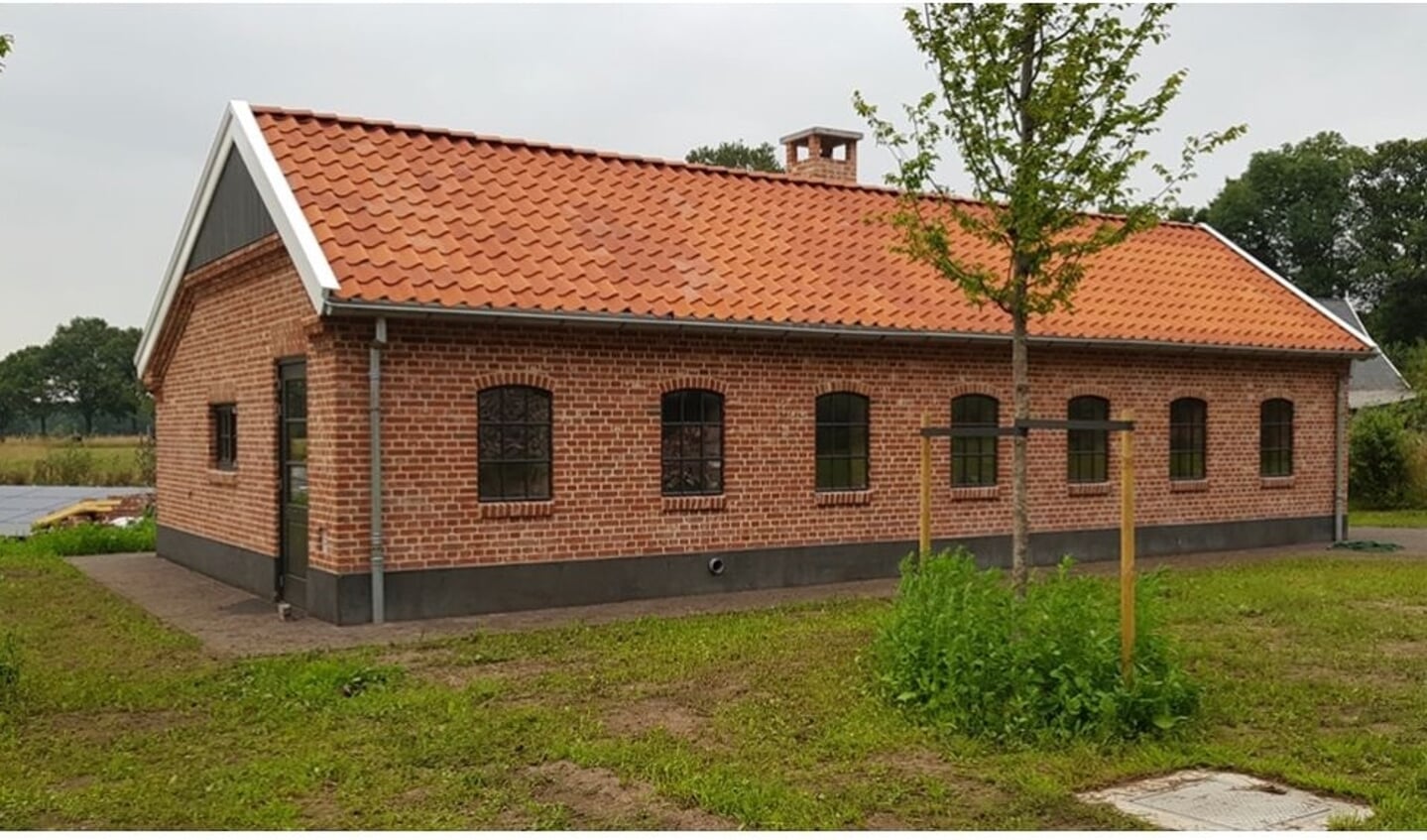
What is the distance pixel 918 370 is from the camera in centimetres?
1596

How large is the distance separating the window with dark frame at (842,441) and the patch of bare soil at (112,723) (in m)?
8.43

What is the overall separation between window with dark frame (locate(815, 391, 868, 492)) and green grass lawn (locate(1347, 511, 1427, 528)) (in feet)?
41.6

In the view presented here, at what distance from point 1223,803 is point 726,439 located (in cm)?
866

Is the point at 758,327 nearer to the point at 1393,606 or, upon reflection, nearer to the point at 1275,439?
the point at 1393,606

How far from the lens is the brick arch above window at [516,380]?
42.3 feet

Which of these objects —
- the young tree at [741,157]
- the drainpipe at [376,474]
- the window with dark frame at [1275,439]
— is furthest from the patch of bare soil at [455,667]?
the young tree at [741,157]

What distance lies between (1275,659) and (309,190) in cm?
1009

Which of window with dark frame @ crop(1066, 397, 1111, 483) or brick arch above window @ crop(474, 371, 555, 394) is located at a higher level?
brick arch above window @ crop(474, 371, 555, 394)

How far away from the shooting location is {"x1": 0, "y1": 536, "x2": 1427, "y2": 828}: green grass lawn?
635cm

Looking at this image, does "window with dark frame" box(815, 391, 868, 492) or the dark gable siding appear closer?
the dark gable siding

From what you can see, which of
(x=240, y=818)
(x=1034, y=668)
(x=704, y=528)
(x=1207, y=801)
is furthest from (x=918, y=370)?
(x=240, y=818)

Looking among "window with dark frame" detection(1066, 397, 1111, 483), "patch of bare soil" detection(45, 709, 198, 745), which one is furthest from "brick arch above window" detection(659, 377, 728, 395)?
"patch of bare soil" detection(45, 709, 198, 745)

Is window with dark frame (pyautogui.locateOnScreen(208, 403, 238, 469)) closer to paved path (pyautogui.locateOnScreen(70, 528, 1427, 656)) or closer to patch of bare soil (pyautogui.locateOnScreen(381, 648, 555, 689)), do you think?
paved path (pyautogui.locateOnScreen(70, 528, 1427, 656))

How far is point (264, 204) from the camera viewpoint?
13680 millimetres
